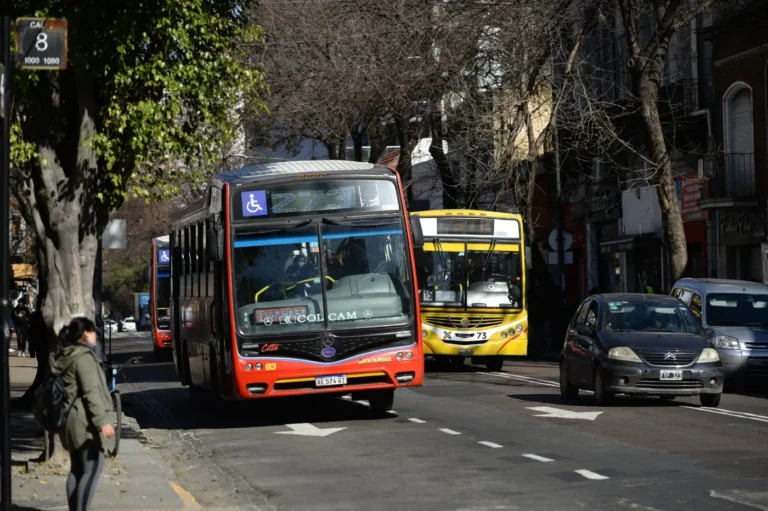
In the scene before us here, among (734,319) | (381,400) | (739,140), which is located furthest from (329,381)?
(739,140)

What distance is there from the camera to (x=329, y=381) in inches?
678

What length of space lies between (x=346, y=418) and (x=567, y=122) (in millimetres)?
16057

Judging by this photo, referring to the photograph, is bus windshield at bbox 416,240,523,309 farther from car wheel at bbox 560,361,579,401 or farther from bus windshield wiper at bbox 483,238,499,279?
car wheel at bbox 560,361,579,401

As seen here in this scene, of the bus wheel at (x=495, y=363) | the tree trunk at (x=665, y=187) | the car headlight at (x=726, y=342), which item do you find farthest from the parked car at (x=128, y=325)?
the car headlight at (x=726, y=342)

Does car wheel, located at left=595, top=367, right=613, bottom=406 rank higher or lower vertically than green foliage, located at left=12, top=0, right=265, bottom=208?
lower

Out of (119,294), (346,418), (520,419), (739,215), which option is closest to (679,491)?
(520,419)

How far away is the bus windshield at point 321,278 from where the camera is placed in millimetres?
17328

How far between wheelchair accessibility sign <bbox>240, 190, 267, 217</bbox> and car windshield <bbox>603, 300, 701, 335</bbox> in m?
5.22

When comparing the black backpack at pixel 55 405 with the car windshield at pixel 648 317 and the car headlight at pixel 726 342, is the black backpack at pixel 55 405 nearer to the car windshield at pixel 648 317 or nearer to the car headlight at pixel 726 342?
the car windshield at pixel 648 317

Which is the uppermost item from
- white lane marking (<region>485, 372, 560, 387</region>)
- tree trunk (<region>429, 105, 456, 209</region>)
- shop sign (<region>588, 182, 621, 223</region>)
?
tree trunk (<region>429, 105, 456, 209</region>)

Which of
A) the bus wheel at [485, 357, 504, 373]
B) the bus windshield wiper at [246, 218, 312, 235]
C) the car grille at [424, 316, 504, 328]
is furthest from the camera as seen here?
the bus wheel at [485, 357, 504, 373]

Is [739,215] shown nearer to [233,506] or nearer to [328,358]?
[328,358]

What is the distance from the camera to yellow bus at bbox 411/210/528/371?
27.8m

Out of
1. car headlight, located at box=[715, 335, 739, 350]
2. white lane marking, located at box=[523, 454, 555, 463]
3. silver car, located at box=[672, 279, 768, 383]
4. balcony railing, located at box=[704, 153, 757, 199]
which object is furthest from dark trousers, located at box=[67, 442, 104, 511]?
balcony railing, located at box=[704, 153, 757, 199]
